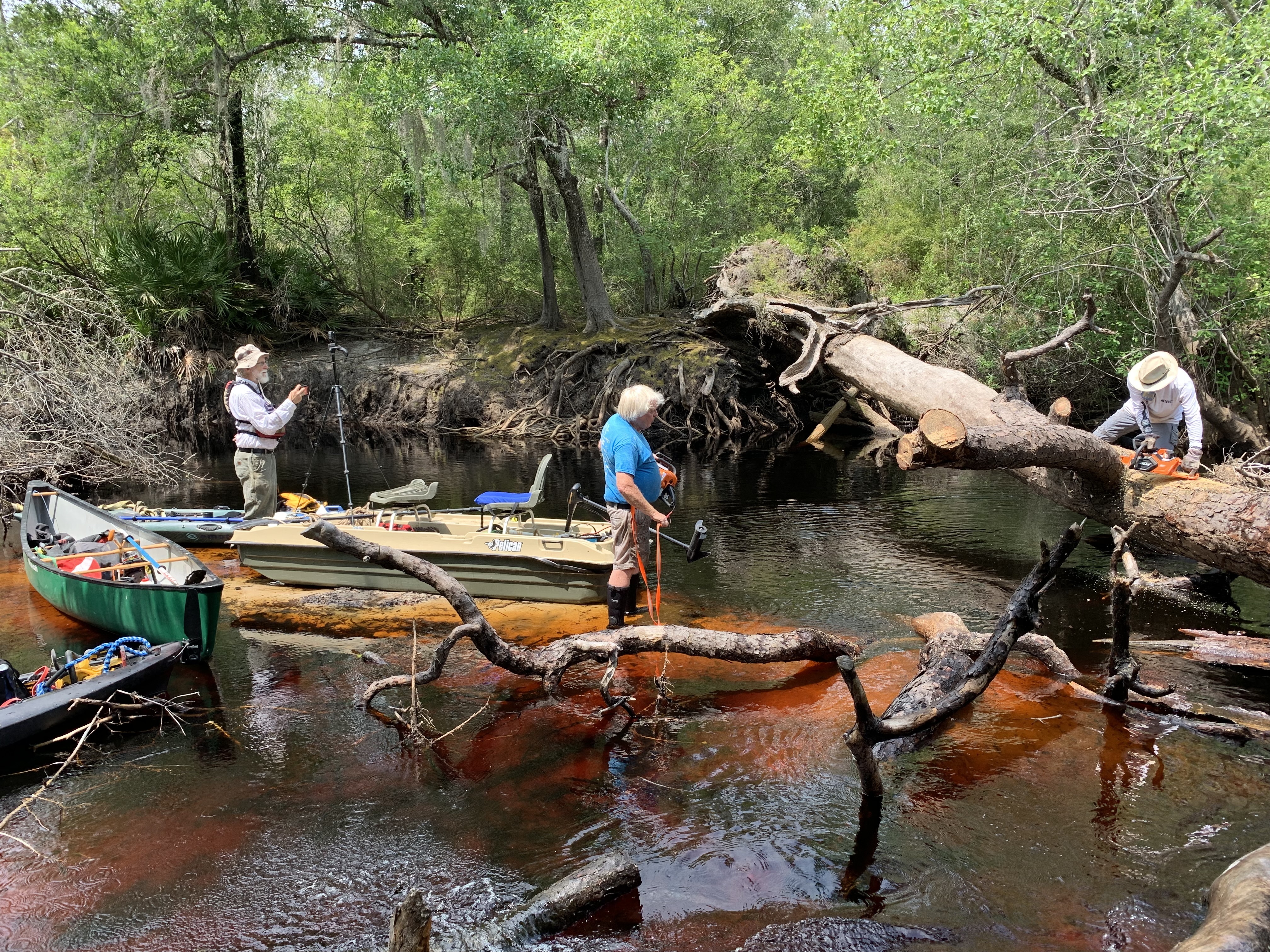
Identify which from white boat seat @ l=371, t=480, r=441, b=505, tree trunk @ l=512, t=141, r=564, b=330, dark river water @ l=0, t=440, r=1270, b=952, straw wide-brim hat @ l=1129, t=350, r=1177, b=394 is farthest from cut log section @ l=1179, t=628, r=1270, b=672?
tree trunk @ l=512, t=141, r=564, b=330

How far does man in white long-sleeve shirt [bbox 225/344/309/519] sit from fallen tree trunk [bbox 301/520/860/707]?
11.5 ft

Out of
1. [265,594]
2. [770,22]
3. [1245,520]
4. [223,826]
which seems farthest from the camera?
[770,22]

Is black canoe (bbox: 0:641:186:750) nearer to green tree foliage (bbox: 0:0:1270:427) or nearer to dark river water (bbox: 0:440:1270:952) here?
dark river water (bbox: 0:440:1270:952)

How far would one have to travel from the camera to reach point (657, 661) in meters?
6.64

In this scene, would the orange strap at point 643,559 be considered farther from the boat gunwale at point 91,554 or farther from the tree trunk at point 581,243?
the tree trunk at point 581,243

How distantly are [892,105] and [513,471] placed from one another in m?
14.0

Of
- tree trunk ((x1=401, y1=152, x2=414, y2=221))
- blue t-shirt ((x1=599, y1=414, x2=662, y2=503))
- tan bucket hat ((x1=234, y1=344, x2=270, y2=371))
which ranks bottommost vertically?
blue t-shirt ((x1=599, y1=414, x2=662, y2=503))

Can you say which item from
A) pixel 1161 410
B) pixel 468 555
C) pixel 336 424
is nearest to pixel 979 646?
pixel 1161 410

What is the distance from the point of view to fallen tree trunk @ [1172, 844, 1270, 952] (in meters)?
2.76

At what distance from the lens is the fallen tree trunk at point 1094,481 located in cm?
646

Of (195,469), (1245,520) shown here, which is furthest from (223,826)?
(195,469)

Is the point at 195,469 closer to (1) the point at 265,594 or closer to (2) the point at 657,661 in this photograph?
(1) the point at 265,594

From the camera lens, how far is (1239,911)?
9.69ft

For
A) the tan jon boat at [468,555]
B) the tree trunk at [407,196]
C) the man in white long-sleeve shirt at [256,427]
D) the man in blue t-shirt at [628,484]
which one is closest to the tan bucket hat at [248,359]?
the man in white long-sleeve shirt at [256,427]
